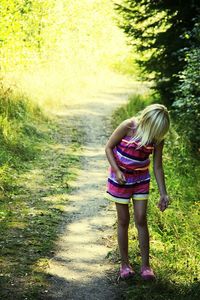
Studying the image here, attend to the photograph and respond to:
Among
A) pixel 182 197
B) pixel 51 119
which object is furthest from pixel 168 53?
pixel 182 197

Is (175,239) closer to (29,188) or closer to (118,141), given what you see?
(118,141)

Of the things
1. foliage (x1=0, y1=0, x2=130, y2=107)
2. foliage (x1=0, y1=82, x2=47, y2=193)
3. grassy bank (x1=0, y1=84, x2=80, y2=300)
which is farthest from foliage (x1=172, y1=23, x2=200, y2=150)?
foliage (x1=0, y1=0, x2=130, y2=107)

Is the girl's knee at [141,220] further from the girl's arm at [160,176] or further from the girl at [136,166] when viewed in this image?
the girl's arm at [160,176]

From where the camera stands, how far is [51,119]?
451 inches

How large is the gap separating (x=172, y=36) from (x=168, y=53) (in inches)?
15.5

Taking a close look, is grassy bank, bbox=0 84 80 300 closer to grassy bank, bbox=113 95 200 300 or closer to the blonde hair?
grassy bank, bbox=113 95 200 300

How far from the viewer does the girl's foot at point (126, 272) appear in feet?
14.7

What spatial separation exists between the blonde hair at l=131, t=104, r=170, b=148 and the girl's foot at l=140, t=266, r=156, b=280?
1116 millimetres

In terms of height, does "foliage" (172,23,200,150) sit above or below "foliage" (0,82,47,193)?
above

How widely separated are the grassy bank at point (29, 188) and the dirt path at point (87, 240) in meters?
0.13

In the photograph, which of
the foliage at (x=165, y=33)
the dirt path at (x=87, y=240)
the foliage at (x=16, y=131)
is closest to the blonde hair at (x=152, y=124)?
the dirt path at (x=87, y=240)

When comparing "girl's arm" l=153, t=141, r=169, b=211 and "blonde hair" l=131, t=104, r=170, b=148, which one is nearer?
"blonde hair" l=131, t=104, r=170, b=148

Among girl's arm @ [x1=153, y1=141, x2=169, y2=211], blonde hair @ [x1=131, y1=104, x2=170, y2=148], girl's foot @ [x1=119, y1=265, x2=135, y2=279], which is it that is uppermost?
blonde hair @ [x1=131, y1=104, x2=170, y2=148]

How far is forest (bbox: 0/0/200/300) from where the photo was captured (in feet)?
15.6
